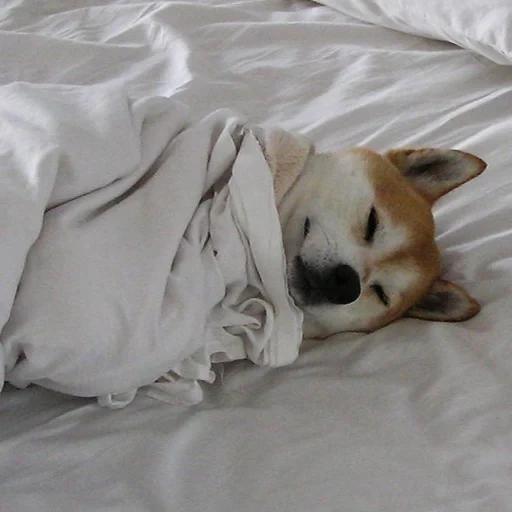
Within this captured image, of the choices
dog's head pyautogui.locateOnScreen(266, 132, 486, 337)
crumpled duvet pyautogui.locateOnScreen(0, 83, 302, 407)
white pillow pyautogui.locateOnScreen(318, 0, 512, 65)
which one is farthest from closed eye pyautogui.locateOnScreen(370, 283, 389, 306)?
white pillow pyautogui.locateOnScreen(318, 0, 512, 65)

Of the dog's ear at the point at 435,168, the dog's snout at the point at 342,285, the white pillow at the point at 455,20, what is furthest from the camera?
the white pillow at the point at 455,20

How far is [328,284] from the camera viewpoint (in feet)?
3.59

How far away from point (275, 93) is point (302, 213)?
1.77 feet

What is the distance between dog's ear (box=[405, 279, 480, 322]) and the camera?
1.11 m

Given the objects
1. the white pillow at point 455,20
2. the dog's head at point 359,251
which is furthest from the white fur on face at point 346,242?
the white pillow at point 455,20

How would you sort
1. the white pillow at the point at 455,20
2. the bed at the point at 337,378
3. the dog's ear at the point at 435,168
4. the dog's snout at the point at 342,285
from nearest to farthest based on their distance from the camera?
the bed at the point at 337,378, the dog's snout at the point at 342,285, the dog's ear at the point at 435,168, the white pillow at the point at 455,20

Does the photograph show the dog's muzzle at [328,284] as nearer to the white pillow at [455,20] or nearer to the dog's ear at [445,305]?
the dog's ear at [445,305]

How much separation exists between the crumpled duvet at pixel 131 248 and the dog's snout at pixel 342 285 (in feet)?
0.26

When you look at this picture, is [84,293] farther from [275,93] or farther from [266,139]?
[275,93]

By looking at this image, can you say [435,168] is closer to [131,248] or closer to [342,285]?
[342,285]

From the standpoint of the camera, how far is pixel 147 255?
92 cm

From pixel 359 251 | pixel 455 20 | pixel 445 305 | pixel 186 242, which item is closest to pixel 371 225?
pixel 359 251

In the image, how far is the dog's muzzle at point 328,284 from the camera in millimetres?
1097

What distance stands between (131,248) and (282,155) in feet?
1.00
